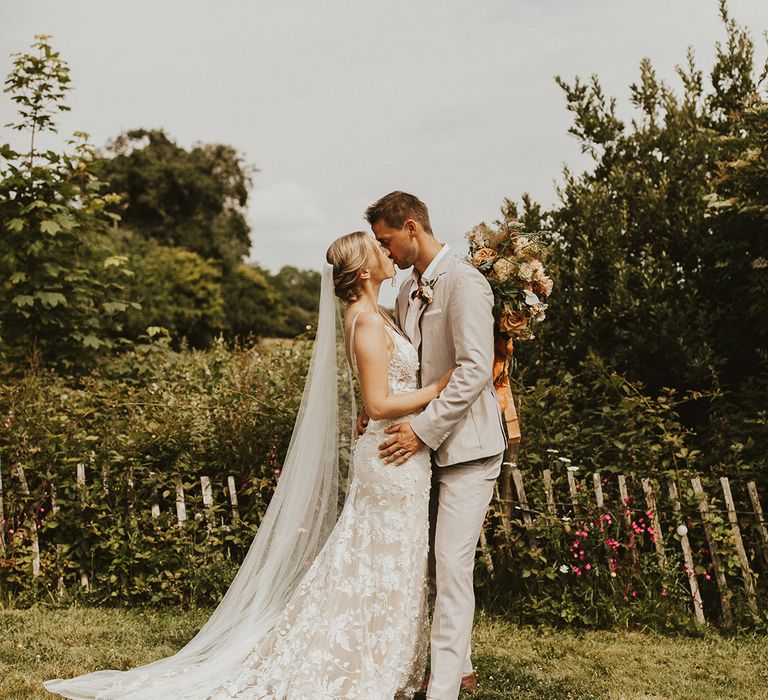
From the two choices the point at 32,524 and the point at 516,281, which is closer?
the point at 516,281

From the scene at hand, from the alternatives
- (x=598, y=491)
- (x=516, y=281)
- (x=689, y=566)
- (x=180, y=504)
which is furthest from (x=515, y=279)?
(x=180, y=504)

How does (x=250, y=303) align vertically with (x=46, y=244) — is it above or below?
above

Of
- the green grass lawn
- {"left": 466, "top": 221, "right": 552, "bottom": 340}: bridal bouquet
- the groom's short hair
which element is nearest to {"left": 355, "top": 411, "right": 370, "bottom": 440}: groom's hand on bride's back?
{"left": 466, "top": 221, "right": 552, "bottom": 340}: bridal bouquet

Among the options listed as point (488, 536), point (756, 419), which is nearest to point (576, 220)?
point (756, 419)

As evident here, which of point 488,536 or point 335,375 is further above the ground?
point 335,375

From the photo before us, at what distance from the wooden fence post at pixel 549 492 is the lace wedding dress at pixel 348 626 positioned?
1607 millimetres

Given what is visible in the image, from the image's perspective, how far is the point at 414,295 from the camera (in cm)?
406

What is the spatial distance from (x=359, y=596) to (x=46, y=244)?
5762 mm

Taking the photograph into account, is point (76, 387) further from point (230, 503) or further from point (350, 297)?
point (350, 297)

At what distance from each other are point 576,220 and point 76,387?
5263 millimetres

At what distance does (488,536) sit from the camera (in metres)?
5.48

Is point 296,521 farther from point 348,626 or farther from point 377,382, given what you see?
point 377,382

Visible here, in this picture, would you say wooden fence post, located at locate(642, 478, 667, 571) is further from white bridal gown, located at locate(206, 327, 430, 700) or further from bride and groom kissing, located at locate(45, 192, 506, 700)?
white bridal gown, located at locate(206, 327, 430, 700)

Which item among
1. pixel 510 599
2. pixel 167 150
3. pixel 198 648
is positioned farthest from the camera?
pixel 167 150
